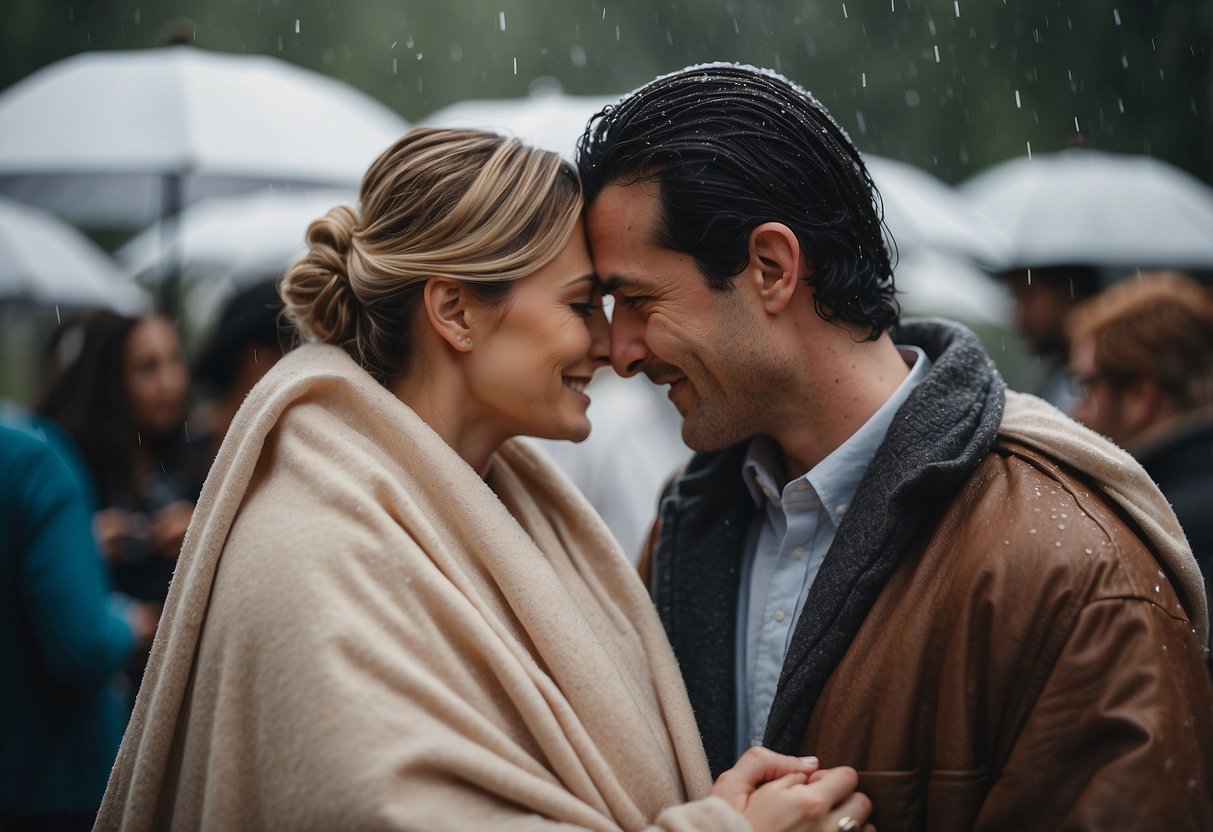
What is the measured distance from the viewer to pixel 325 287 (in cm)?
260

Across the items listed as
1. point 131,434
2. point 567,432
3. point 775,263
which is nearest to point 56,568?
point 131,434

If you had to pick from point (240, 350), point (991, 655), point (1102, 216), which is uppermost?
point (1102, 216)

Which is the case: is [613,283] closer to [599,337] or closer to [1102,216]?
[599,337]

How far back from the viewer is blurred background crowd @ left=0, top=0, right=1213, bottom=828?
11.2ft

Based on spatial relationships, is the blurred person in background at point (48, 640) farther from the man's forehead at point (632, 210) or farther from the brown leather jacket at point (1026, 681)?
the brown leather jacket at point (1026, 681)

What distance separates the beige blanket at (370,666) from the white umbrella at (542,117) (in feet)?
8.39

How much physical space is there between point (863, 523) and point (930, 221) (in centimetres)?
431

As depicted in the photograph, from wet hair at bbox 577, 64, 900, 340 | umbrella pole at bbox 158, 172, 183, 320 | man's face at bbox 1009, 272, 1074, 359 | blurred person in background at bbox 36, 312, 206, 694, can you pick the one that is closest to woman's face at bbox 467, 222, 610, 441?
wet hair at bbox 577, 64, 900, 340

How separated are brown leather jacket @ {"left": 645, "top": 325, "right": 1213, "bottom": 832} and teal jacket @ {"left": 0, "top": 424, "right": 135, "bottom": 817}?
184 cm

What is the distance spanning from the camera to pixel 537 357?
103 inches

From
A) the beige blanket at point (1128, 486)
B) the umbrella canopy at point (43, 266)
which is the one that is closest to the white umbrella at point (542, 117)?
the beige blanket at point (1128, 486)

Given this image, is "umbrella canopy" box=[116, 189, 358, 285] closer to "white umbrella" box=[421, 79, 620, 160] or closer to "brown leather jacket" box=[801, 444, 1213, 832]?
"white umbrella" box=[421, 79, 620, 160]

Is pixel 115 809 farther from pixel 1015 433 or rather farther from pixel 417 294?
pixel 1015 433

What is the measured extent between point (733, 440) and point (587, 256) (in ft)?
1.78
